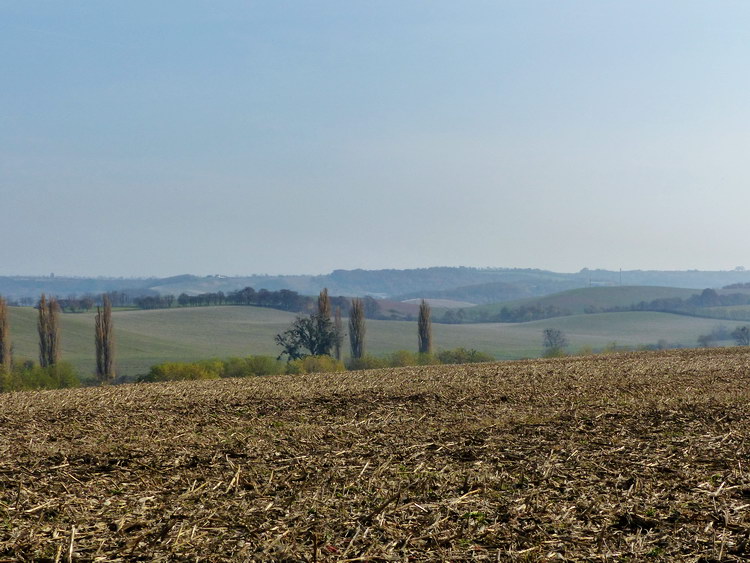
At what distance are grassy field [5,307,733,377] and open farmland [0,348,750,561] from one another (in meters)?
72.4

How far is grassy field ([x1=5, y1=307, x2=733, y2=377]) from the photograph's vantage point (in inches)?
4090

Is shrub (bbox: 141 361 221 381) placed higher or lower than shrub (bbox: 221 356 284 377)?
higher

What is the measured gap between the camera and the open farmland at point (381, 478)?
6520 millimetres

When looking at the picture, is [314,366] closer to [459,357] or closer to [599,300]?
[459,357]

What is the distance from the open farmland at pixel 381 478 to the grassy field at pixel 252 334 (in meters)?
72.4

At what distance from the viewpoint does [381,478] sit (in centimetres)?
898

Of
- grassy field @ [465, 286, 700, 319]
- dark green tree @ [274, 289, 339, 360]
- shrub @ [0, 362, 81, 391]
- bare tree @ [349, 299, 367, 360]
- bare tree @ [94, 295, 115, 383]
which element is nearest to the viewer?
shrub @ [0, 362, 81, 391]

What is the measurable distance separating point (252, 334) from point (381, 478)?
121 m

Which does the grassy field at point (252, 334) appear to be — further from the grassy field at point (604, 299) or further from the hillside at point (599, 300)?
the grassy field at point (604, 299)

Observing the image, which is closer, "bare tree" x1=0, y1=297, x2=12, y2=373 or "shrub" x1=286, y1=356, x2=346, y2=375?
"shrub" x1=286, y1=356, x2=346, y2=375

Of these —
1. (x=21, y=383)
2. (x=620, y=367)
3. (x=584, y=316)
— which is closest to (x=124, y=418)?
(x=620, y=367)

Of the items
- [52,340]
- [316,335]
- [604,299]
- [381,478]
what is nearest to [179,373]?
[52,340]

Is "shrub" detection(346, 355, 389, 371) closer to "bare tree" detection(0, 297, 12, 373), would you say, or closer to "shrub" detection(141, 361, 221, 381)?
"shrub" detection(141, 361, 221, 381)

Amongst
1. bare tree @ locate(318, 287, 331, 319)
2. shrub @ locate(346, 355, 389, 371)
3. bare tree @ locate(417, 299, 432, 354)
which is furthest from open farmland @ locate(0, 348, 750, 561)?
bare tree @ locate(417, 299, 432, 354)
